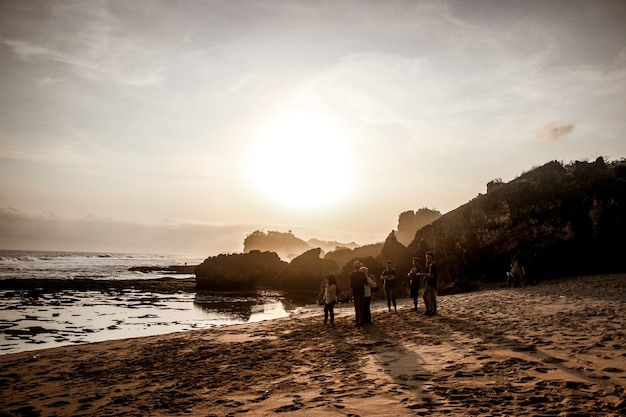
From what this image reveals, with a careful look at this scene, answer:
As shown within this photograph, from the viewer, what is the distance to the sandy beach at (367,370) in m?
5.86

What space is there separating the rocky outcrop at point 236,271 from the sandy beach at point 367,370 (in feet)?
115

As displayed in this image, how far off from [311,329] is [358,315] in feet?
6.81

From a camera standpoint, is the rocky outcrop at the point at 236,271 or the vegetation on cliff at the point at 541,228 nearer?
the vegetation on cliff at the point at 541,228

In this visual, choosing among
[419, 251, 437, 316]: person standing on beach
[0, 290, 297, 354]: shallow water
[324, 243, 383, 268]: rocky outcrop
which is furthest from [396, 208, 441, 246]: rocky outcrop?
[419, 251, 437, 316]: person standing on beach

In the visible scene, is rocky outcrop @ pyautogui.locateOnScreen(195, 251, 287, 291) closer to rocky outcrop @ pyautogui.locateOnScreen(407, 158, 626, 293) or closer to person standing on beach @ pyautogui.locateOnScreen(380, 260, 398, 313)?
rocky outcrop @ pyautogui.locateOnScreen(407, 158, 626, 293)

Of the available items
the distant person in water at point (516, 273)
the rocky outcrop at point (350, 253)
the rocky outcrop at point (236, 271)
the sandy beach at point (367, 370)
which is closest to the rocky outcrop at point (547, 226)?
the distant person in water at point (516, 273)

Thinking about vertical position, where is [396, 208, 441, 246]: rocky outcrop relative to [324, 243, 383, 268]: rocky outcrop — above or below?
above

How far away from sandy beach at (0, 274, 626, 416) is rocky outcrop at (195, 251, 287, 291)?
35.0m

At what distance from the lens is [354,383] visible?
7.30 m

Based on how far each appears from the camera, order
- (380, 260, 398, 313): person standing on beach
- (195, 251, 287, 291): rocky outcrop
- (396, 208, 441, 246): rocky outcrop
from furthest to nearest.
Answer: (396, 208, 441, 246): rocky outcrop < (195, 251, 287, 291): rocky outcrop < (380, 260, 398, 313): person standing on beach

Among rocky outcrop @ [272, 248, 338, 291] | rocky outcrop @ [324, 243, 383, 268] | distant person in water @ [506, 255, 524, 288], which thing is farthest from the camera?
rocky outcrop @ [324, 243, 383, 268]

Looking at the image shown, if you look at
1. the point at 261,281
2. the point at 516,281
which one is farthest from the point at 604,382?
the point at 261,281

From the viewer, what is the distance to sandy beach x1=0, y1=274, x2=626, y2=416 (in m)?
5.86

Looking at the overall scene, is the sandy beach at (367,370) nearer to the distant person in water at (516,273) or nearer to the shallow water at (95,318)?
the shallow water at (95,318)
